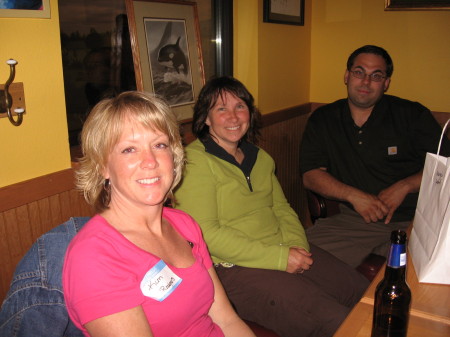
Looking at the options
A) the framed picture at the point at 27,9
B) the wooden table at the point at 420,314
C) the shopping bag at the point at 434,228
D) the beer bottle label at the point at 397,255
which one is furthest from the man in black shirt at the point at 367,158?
the framed picture at the point at 27,9

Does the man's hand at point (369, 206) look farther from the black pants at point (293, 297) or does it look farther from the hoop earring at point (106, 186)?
the hoop earring at point (106, 186)

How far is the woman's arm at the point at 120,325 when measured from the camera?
101cm

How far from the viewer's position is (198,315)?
128 centimetres

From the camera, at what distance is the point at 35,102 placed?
158 centimetres

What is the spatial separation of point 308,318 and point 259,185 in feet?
2.27

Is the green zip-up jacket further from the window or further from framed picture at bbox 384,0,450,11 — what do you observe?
framed picture at bbox 384,0,450,11

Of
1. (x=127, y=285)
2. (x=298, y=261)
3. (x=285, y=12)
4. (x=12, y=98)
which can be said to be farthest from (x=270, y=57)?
(x=127, y=285)

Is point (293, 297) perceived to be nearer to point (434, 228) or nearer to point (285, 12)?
point (434, 228)

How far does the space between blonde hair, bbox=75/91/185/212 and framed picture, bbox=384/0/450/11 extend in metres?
2.80

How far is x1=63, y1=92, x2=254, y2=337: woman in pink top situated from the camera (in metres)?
1.03

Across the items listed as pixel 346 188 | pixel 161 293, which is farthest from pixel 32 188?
pixel 346 188

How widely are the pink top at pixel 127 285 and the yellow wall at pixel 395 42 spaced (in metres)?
2.91

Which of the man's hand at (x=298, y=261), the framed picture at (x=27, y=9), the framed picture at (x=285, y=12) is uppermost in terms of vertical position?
the framed picture at (x=285, y=12)

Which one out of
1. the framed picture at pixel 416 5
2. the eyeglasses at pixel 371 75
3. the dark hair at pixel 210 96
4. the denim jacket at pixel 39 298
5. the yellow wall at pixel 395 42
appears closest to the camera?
the denim jacket at pixel 39 298
